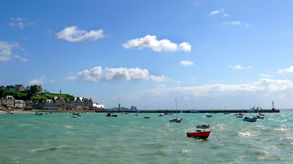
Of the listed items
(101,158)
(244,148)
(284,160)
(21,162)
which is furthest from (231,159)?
(21,162)

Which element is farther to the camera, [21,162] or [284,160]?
[284,160]

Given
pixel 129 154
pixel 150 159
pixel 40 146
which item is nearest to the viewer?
pixel 150 159

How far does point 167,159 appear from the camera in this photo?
89.2ft

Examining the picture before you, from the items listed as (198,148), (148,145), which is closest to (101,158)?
(148,145)

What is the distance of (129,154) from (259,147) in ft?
59.9

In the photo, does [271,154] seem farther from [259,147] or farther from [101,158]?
[101,158]

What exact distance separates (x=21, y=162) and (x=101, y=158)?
25.7ft

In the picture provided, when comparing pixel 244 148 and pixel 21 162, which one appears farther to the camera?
pixel 244 148

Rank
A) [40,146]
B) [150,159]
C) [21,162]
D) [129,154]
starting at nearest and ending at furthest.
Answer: [21,162] → [150,159] → [129,154] → [40,146]

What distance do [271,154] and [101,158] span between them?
65.4ft

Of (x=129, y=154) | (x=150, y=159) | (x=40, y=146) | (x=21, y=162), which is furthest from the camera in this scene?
(x=40, y=146)

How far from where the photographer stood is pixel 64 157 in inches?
1083

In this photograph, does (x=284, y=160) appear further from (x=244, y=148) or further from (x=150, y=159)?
(x=150, y=159)

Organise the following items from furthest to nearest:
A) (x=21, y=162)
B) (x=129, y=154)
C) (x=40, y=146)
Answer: (x=40, y=146)
(x=129, y=154)
(x=21, y=162)
